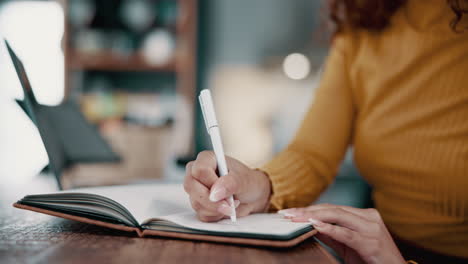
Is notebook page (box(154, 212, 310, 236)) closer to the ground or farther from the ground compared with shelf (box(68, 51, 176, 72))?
closer to the ground

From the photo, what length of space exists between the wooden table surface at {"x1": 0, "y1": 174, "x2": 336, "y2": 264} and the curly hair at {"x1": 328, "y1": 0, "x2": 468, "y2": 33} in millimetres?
545

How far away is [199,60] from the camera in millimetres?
3723

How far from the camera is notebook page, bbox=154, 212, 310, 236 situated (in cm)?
36

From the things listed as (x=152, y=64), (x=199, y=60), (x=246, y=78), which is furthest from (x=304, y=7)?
(x=152, y=64)

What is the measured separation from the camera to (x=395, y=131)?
68cm

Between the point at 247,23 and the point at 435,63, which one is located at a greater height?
the point at 247,23

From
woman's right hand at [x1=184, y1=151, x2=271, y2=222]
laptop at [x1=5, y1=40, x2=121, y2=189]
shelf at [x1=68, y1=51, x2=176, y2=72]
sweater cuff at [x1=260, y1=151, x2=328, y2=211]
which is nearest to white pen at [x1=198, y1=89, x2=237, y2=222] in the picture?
woman's right hand at [x1=184, y1=151, x2=271, y2=222]

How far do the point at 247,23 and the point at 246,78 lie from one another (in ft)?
1.79

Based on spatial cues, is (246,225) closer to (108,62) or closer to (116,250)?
(116,250)

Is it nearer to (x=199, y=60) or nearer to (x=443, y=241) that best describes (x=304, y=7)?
(x=199, y=60)

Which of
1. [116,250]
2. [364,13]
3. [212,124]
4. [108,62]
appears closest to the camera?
[116,250]

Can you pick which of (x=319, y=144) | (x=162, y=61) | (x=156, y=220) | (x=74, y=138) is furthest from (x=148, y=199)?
(x=162, y=61)

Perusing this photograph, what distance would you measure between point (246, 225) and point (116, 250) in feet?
0.45

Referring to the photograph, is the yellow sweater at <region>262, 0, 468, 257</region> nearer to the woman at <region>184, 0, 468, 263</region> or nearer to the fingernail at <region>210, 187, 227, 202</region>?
the woman at <region>184, 0, 468, 263</region>
